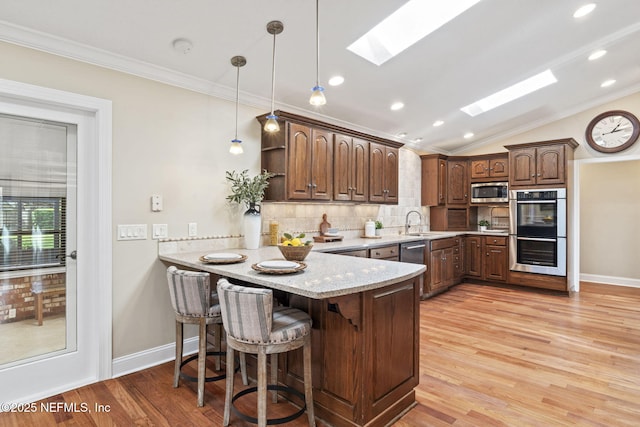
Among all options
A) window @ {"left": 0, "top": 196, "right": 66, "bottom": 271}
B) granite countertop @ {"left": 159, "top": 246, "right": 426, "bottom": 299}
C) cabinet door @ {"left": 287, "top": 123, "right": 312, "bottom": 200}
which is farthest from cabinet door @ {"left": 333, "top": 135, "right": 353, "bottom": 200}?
window @ {"left": 0, "top": 196, "right": 66, "bottom": 271}

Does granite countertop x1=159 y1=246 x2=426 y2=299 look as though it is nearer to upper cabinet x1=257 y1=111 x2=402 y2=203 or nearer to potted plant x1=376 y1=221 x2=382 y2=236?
upper cabinet x1=257 y1=111 x2=402 y2=203

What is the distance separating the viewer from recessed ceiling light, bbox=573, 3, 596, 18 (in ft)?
9.76

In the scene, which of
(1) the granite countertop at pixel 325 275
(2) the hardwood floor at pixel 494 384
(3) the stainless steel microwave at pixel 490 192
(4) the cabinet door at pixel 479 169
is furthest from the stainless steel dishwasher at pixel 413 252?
(4) the cabinet door at pixel 479 169

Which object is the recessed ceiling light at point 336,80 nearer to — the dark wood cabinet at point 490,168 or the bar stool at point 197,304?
the bar stool at point 197,304

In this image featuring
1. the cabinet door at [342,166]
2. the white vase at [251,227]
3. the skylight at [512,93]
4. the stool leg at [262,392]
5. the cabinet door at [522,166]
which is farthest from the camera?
the cabinet door at [522,166]

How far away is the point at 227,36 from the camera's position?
8.33ft

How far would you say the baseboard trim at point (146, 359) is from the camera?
8.55ft

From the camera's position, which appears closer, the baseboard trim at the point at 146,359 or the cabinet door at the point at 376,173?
the baseboard trim at the point at 146,359

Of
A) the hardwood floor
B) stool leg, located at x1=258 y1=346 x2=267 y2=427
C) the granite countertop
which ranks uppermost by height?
the granite countertop

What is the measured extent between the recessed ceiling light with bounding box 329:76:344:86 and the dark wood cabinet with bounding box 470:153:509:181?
3.77 meters

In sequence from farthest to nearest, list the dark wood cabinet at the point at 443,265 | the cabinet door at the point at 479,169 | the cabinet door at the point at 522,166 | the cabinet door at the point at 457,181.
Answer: the cabinet door at the point at 457,181, the cabinet door at the point at 479,169, the cabinet door at the point at 522,166, the dark wood cabinet at the point at 443,265

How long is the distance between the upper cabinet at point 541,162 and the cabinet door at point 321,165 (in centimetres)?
347

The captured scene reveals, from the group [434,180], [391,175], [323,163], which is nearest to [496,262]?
[434,180]

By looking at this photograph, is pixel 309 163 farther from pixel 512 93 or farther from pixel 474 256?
pixel 474 256
